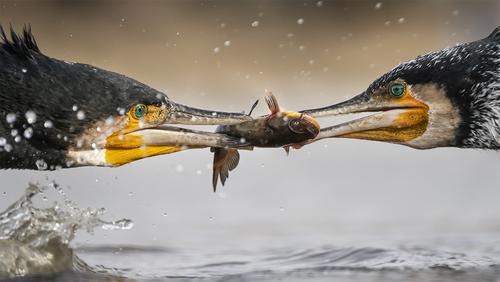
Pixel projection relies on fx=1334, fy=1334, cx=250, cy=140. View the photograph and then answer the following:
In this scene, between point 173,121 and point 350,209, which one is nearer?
point 173,121

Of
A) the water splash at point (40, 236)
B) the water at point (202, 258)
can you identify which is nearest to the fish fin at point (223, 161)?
the water at point (202, 258)

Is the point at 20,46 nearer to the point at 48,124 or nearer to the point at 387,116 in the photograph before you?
the point at 48,124

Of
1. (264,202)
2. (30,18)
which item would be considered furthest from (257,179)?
(30,18)

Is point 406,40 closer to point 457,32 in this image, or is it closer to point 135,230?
point 457,32

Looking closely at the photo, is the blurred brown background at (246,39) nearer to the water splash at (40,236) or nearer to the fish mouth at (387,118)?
the fish mouth at (387,118)

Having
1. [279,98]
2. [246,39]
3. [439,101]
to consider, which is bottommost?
[439,101]

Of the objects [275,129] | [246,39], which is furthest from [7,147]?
[246,39]

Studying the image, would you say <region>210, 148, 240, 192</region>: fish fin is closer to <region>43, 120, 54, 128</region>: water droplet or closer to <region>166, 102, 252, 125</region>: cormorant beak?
<region>166, 102, 252, 125</region>: cormorant beak

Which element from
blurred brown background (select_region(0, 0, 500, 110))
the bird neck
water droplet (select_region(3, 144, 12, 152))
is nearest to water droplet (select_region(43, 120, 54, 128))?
water droplet (select_region(3, 144, 12, 152))
